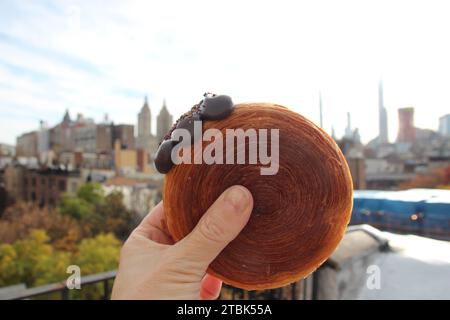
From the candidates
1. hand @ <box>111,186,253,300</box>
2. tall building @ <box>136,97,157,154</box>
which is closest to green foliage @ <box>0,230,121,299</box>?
tall building @ <box>136,97,157,154</box>

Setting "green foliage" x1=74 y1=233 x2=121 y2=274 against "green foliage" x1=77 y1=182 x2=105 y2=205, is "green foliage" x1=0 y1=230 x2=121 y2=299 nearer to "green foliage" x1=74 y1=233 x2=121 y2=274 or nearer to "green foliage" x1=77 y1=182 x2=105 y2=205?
"green foliage" x1=74 y1=233 x2=121 y2=274

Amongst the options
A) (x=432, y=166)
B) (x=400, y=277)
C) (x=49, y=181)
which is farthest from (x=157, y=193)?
(x=400, y=277)

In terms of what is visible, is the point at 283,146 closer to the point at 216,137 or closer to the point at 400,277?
the point at 216,137

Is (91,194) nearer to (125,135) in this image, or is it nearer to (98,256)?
(125,135)

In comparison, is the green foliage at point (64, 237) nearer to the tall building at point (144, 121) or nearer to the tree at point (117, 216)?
the tree at point (117, 216)

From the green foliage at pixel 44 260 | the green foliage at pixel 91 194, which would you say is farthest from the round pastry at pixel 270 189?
the green foliage at pixel 91 194

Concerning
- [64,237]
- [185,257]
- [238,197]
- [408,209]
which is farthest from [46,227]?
[238,197]
